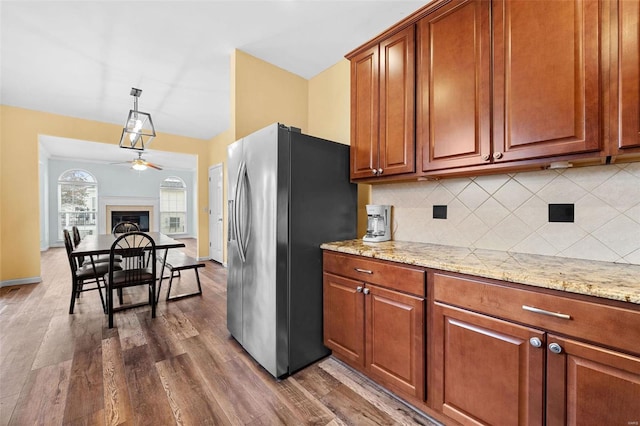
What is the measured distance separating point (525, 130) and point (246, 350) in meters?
2.43

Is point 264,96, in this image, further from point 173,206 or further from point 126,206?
point 173,206

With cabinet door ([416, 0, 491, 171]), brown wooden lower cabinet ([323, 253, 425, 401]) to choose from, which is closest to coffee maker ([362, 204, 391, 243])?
brown wooden lower cabinet ([323, 253, 425, 401])

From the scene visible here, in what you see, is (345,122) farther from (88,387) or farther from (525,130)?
(88,387)

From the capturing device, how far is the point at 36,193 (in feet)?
13.5

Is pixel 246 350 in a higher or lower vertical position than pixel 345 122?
lower

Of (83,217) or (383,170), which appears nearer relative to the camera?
(383,170)

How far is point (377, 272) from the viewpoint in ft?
5.46

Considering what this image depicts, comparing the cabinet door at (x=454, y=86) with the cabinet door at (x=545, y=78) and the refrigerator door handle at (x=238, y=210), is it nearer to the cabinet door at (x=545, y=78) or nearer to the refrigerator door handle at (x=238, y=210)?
the cabinet door at (x=545, y=78)

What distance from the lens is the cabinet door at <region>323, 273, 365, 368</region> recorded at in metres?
1.79

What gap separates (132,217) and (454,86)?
10.2 meters

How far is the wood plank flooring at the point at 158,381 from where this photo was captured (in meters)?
1.51

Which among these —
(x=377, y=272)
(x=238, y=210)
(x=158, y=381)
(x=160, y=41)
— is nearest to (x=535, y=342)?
(x=377, y=272)

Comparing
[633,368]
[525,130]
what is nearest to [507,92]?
[525,130]

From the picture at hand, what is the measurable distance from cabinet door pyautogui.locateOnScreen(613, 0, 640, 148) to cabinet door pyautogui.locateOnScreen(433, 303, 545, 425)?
3.06 feet
